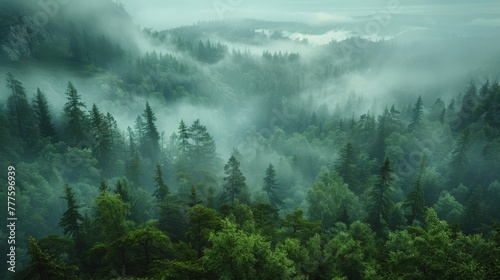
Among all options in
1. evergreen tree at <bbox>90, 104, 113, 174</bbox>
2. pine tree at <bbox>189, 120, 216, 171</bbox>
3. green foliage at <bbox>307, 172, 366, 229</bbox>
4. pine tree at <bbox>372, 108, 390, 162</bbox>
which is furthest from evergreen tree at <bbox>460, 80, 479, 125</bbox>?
evergreen tree at <bbox>90, 104, 113, 174</bbox>

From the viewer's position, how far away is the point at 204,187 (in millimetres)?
57469

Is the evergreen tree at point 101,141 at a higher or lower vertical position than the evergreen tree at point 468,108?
higher

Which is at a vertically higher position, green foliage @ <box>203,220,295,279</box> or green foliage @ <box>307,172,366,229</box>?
green foliage @ <box>203,220,295,279</box>

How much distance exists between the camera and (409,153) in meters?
101

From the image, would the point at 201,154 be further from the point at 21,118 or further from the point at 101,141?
the point at 21,118

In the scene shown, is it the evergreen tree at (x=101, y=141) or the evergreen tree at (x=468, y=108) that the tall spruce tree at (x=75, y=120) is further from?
the evergreen tree at (x=468, y=108)

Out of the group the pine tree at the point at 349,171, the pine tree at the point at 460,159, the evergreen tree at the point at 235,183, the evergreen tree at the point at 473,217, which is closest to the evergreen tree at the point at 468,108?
the pine tree at the point at 460,159

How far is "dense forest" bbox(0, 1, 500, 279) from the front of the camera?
2350 centimetres

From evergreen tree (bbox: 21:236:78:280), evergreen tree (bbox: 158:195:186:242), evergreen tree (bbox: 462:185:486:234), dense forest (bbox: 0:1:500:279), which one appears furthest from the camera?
evergreen tree (bbox: 462:185:486:234)

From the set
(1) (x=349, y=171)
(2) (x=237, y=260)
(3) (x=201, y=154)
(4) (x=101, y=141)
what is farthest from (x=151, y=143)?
(2) (x=237, y=260)

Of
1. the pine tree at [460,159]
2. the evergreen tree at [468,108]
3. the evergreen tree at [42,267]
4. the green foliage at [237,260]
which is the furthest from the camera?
the evergreen tree at [468,108]

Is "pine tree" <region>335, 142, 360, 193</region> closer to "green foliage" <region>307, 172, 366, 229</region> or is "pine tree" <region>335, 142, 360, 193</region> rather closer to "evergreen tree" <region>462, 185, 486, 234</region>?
"green foliage" <region>307, 172, 366, 229</region>

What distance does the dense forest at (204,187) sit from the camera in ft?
77.1

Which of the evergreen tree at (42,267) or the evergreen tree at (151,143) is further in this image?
the evergreen tree at (151,143)
